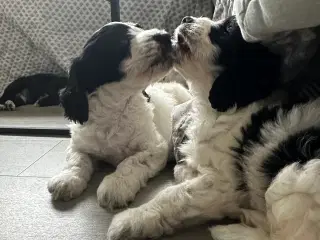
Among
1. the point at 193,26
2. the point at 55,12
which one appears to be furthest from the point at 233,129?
the point at 55,12

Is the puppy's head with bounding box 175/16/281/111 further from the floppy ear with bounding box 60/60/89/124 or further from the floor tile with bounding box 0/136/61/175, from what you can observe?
the floor tile with bounding box 0/136/61/175

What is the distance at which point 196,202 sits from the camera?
144 cm

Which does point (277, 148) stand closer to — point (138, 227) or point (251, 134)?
point (251, 134)

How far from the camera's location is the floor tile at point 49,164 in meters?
2.08

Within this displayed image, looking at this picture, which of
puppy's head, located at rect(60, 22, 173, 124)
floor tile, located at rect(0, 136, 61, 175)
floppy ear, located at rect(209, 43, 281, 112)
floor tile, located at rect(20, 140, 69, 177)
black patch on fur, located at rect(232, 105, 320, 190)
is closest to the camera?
black patch on fur, located at rect(232, 105, 320, 190)

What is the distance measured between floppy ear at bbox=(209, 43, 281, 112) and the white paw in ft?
1.61

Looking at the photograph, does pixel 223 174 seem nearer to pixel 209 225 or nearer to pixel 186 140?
pixel 209 225

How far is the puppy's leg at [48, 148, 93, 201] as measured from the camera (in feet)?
5.72

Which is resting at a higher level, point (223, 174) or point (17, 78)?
point (223, 174)

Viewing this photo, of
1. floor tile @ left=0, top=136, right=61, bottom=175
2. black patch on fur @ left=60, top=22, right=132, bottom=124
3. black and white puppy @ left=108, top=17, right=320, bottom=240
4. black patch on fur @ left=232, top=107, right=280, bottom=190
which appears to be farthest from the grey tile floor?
black patch on fur @ left=60, top=22, right=132, bottom=124

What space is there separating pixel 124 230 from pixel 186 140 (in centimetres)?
63

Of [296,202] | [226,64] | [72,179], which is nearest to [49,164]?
[72,179]

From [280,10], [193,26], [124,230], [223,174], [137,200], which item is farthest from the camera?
[137,200]

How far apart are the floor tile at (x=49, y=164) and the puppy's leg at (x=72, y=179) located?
18 cm
